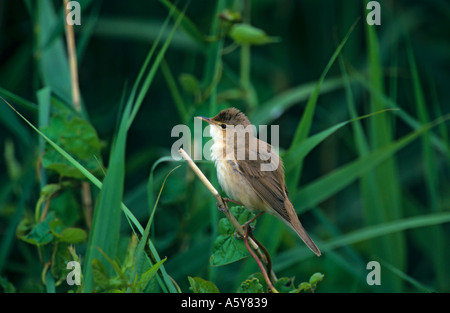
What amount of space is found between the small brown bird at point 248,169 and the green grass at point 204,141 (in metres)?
0.18

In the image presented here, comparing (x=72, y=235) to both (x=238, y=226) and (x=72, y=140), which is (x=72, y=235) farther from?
(x=238, y=226)

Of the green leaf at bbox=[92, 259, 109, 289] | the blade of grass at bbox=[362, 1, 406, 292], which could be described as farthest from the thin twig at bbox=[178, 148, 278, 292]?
the blade of grass at bbox=[362, 1, 406, 292]

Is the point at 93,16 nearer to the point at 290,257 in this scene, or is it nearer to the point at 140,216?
the point at 140,216

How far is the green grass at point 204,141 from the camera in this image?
2.16 metres

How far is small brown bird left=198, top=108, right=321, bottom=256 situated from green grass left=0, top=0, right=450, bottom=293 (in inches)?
7.3

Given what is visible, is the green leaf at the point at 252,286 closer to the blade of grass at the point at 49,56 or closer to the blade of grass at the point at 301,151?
the blade of grass at the point at 301,151

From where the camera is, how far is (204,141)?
2672 mm

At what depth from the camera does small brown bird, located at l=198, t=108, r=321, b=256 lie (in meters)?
2.12

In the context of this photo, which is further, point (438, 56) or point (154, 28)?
point (438, 56)

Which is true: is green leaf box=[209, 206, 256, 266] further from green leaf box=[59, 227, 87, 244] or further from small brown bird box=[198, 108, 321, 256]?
green leaf box=[59, 227, 87, 244]
